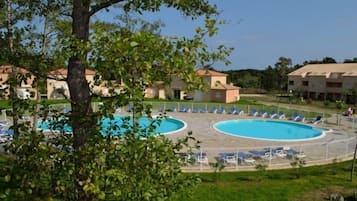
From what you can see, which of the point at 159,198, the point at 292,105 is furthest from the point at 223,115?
the point at 159,198

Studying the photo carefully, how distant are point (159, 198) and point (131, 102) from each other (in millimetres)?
1075

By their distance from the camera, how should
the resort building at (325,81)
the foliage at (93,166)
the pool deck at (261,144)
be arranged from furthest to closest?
the resort building at (325,81) → the pool deck at (261,144) → the foliage at (93,166)

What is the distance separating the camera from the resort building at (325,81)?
172ft

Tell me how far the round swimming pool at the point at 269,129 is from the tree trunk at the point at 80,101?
77.4 ft

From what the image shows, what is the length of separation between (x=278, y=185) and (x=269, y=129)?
16.7m

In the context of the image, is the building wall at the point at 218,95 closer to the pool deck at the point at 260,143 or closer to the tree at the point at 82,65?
the pool deck at the point at 260,143

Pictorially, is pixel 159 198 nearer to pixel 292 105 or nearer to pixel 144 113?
pixel 144 113

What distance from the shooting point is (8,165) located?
3518 millimetres

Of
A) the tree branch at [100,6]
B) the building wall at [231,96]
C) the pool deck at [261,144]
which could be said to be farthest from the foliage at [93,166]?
the building wall at [231,96]

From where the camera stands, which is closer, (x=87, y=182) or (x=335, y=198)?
(x=87, y=182)

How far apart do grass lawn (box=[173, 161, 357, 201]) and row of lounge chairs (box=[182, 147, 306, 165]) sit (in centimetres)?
109

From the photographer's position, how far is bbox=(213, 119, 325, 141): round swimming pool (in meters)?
27.6

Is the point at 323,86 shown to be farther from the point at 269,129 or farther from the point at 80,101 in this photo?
the point at 80,101

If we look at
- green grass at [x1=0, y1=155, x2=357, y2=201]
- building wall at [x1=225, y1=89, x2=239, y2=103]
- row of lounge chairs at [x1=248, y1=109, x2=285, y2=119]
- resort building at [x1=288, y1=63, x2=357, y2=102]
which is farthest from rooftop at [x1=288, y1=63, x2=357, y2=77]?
green grass at [x1=0, y1=155, x2=357, y2=201]
